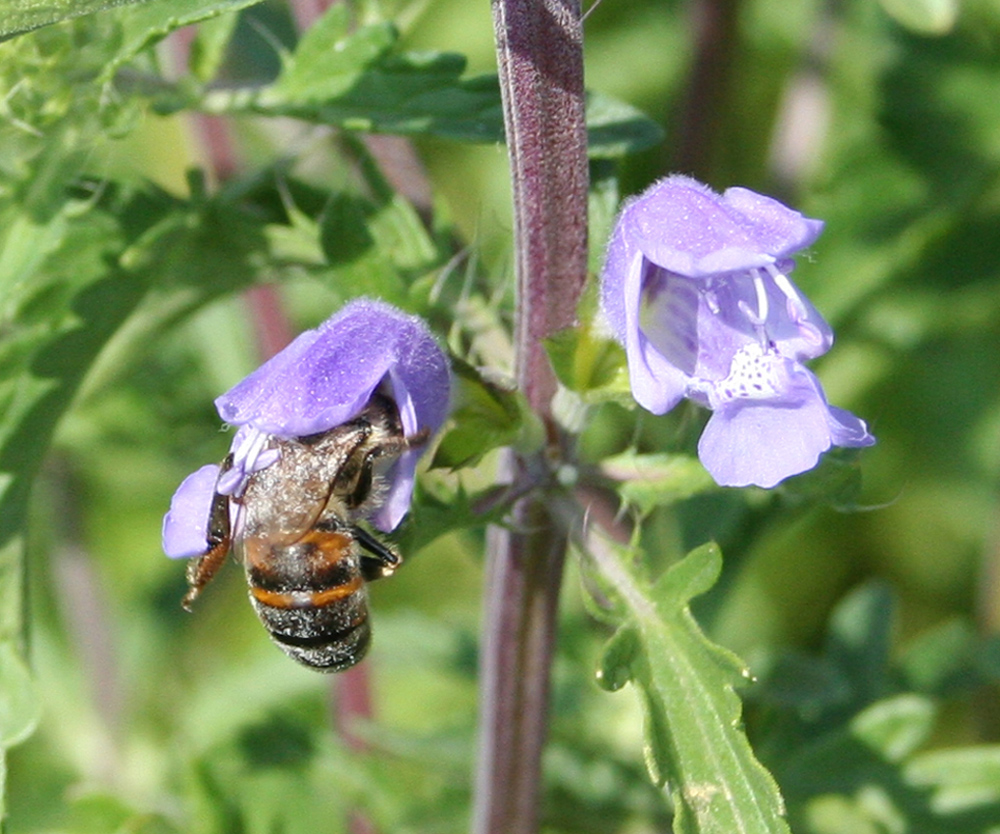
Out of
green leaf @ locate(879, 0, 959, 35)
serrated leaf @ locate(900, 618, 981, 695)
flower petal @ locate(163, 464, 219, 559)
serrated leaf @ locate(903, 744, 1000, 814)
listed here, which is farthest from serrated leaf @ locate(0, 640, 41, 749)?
green leaf @ locate(879, 0, 959, 35)

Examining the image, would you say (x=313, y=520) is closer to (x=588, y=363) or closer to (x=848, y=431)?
(x=588, y=363)

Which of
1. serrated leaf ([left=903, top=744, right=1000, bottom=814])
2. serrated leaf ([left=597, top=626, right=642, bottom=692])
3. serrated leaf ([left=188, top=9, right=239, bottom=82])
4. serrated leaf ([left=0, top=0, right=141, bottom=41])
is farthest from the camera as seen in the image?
serrated leaf ([left=903, top=744, right=1000, bottom=814])

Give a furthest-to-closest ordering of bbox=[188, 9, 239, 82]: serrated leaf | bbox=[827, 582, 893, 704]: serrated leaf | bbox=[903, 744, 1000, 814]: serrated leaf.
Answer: bbox=[827, 582, 893, 704]: serrated leaf
bbox=[903, 744, 1000, 814]: serrated leaf
bbox=[188, 9, 239, 82]: serrated leaf

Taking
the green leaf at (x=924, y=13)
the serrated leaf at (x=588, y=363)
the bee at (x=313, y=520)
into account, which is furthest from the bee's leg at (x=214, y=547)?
the green leaf at (x=924, y=13)

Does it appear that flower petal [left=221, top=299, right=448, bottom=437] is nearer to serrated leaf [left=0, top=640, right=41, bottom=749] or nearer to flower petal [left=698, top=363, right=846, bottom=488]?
flower petal [left=698, top=363, right=846, bottom=488]

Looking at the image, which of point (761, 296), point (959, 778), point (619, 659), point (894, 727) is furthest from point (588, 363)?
point (959, 778)

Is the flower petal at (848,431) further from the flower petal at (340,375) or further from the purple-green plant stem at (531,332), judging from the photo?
the flower petal at (340,375)
